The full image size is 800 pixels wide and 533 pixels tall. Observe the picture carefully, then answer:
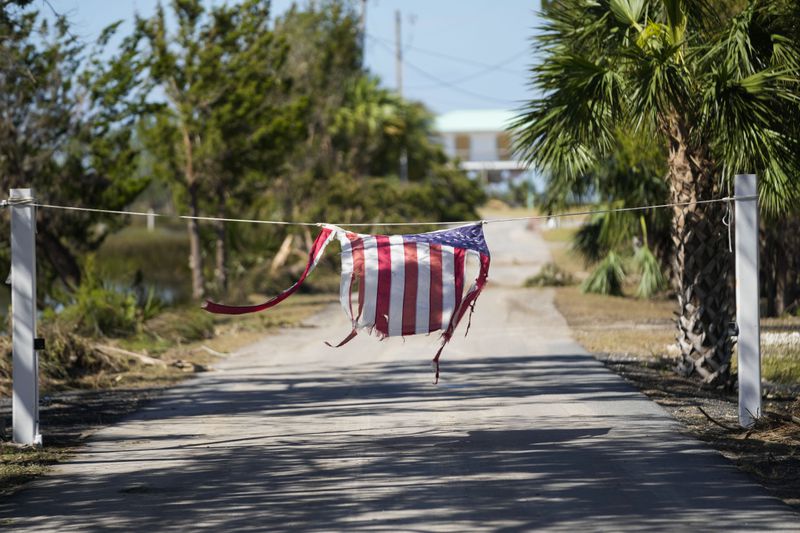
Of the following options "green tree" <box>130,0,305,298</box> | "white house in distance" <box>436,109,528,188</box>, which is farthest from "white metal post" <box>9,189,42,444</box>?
"white house in distance" <box>436,109,528,188</box>

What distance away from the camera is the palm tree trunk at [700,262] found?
13141 millimetres

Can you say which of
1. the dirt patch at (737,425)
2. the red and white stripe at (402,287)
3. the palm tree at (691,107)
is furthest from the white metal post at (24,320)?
the dirt patch at (737,425)

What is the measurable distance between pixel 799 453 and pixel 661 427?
5.22 feet

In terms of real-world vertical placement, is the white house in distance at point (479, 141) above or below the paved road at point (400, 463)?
above

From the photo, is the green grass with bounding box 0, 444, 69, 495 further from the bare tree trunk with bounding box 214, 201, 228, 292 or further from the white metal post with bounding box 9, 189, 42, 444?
the bare tree trunk with bounding box 214, 201, 228, 292

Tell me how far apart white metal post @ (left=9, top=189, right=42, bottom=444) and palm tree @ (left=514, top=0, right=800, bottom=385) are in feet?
18.3

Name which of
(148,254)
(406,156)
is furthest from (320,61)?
(148,254)

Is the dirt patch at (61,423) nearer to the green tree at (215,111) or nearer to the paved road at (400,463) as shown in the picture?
the paved road at (400,463)

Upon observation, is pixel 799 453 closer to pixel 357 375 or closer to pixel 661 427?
pixel 661 427

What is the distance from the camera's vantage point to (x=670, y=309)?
82.3 feet

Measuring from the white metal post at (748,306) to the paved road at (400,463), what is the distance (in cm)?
79

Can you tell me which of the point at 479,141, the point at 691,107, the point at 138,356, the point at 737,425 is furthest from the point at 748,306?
the point at 479,141

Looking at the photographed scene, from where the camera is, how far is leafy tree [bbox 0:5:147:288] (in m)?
22.3

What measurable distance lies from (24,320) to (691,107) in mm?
7616
